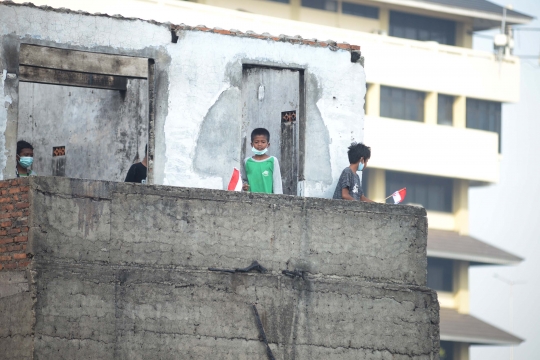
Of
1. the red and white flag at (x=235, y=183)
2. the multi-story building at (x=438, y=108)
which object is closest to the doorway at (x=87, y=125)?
the red and white flag at (x=235, y=183)

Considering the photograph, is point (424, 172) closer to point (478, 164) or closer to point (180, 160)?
point (478, 164)

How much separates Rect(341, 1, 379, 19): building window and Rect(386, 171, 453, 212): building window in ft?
22.3

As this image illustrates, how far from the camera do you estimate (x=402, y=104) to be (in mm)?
51781

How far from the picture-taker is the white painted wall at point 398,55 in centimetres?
4519

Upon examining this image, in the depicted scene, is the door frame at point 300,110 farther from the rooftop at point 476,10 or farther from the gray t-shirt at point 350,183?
the rooftop at point 476,10

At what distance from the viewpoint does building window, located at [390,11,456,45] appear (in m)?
53.3

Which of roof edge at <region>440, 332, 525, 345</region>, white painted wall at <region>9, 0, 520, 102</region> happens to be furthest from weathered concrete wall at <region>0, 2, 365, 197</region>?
roof edge at <region>440, 332, 525, 345</region>

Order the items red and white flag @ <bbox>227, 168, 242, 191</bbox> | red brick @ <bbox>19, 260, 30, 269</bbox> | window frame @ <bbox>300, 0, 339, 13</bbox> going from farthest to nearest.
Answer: window frame @ <bbox>300, 0, 339, 13</bbox>, red and white flag @ <bbox>227, 168, 242, 191</bbox>, red brick @ <bbox>19, 260, 30, 269</bbox>

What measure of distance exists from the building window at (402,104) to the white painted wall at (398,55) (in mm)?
514

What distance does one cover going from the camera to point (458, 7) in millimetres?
52875

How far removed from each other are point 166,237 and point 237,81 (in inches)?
183

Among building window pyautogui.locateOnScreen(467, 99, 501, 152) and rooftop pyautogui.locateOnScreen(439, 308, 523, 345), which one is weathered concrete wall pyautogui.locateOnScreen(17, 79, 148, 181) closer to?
rooftop pyautogui.locateOnScreen(439, 308, 523, 345)

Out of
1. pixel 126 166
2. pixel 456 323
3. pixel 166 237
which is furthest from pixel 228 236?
pixel 456 323

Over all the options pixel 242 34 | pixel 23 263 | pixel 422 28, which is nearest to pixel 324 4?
pixel 422 28
